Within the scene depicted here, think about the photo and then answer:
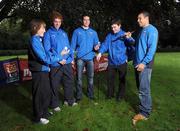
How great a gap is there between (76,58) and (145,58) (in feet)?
8.52

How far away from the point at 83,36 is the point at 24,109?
7.83 ft

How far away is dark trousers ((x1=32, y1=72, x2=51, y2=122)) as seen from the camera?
356 inches

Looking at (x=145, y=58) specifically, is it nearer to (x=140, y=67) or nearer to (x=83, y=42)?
(x=140, y=67)

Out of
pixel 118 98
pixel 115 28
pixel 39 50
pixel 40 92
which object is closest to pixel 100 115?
pixel 118 98

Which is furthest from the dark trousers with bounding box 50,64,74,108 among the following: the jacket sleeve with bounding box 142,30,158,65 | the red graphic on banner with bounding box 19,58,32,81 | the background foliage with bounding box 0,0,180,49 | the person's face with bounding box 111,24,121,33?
the red graphic on banner with bounding box 19,58,32,81

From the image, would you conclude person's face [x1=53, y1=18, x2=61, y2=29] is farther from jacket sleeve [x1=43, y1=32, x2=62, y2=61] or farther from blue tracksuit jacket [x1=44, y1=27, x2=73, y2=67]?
jacket sleeve [x1=43, y1=32, x2=62, y2=61]

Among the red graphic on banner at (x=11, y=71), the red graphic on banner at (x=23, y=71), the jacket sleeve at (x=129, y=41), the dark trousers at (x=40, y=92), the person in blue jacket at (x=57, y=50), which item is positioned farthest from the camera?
the red graphic on banner at (x=23, y=71)

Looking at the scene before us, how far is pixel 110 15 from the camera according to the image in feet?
46.2

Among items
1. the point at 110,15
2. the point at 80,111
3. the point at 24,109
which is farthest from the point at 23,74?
the point at 80,111

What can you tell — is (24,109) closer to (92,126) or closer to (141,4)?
(92,126)

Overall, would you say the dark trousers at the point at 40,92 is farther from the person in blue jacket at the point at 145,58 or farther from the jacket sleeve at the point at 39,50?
the person in blue jacket at the point at 145,58

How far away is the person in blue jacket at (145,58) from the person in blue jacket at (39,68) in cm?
188

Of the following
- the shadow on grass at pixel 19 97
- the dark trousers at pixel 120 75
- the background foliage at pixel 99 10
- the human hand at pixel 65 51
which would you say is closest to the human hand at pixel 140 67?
the human hand at pixel 65 51

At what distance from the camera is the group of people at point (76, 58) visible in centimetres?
895
